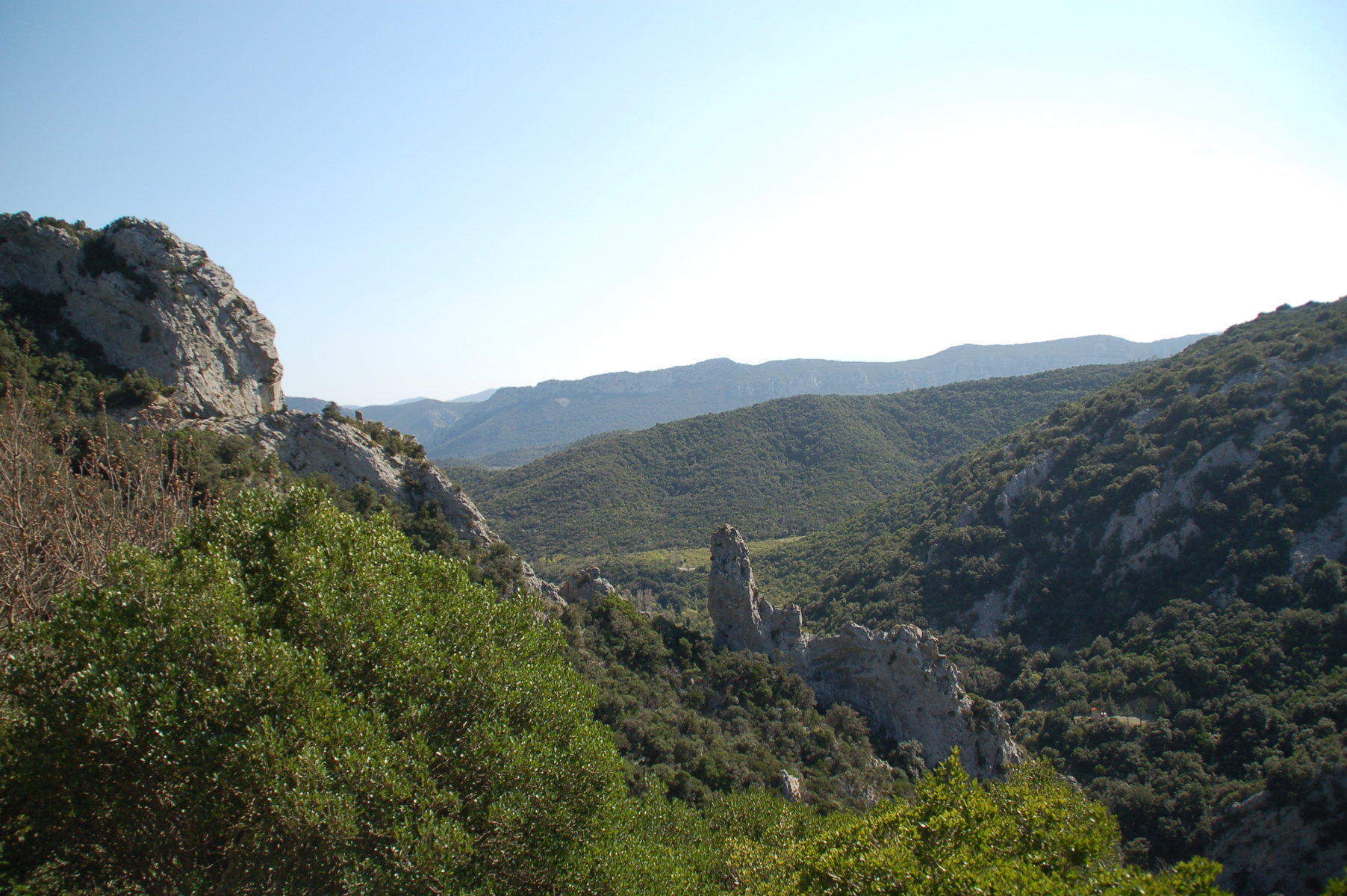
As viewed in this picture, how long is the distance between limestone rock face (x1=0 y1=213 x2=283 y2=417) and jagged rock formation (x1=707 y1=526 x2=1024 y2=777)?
27594mm

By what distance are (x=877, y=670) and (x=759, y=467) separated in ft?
209

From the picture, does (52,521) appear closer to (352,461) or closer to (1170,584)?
(352,461)

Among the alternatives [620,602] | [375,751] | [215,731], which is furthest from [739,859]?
[620,602]

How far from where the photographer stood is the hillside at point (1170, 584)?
25938 mm

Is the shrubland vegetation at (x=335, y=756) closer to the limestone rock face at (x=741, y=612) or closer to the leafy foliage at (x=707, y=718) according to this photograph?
the leafy foliage at (x=707, y=718)

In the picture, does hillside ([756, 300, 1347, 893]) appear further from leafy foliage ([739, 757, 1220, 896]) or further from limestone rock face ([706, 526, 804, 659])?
leafy foliage ([739, 757, 1220, 896])

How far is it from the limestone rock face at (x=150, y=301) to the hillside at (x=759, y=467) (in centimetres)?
4980

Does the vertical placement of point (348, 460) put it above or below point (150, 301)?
below

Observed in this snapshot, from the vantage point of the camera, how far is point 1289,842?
21422 mm

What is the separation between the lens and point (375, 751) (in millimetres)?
8625

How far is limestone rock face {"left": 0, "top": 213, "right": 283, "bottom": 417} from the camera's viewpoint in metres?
30.4

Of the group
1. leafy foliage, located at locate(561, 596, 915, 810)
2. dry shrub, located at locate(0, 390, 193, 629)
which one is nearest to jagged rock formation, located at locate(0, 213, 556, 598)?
leafy foliage, located at locate(561, 596, 915, 810)

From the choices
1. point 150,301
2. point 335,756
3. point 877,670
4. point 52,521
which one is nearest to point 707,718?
point 877,670

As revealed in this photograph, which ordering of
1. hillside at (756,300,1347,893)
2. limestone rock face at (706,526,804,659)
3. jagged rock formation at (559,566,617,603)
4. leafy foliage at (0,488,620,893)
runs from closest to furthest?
leafy foliage at (0,488,620,893)
hillside at (756,300,1347,893)
limestone rock face at (706,526,804,659)
jagged rock formation at (559,566,617,603)
